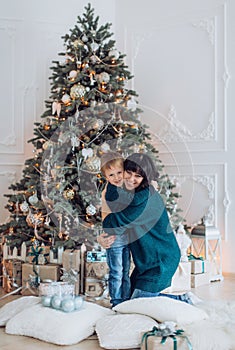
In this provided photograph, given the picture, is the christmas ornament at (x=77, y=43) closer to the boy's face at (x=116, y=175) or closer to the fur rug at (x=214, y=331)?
the boy's face at (x=116, y=175)

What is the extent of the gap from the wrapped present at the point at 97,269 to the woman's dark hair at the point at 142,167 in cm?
72

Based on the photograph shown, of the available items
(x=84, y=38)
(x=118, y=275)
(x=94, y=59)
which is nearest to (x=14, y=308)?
(x=118, y=275)

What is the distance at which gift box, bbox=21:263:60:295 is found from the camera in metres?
4.34

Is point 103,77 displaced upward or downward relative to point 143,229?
upward

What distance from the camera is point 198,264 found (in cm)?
494

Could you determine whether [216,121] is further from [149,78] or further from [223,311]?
[223,311]

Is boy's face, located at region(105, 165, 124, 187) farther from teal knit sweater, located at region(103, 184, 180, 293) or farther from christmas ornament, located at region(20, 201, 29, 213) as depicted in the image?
christmas ornament, located at region(20, 201, 29, 213)

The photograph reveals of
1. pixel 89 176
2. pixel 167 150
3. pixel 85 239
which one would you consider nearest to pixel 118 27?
pixel 167 150

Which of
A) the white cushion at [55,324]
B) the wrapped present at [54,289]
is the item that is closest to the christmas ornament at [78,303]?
the white cushion at [55,324]

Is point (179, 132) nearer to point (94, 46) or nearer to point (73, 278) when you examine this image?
point (94, 46)

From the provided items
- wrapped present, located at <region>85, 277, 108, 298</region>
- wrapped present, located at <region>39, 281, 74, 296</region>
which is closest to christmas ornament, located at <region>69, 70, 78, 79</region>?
wrapped present, located at <region>85, 277, 108, 298</region>

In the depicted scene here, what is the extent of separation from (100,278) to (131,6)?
3.07 metres

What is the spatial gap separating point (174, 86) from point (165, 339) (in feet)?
11.2

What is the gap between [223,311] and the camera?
3684 mm
